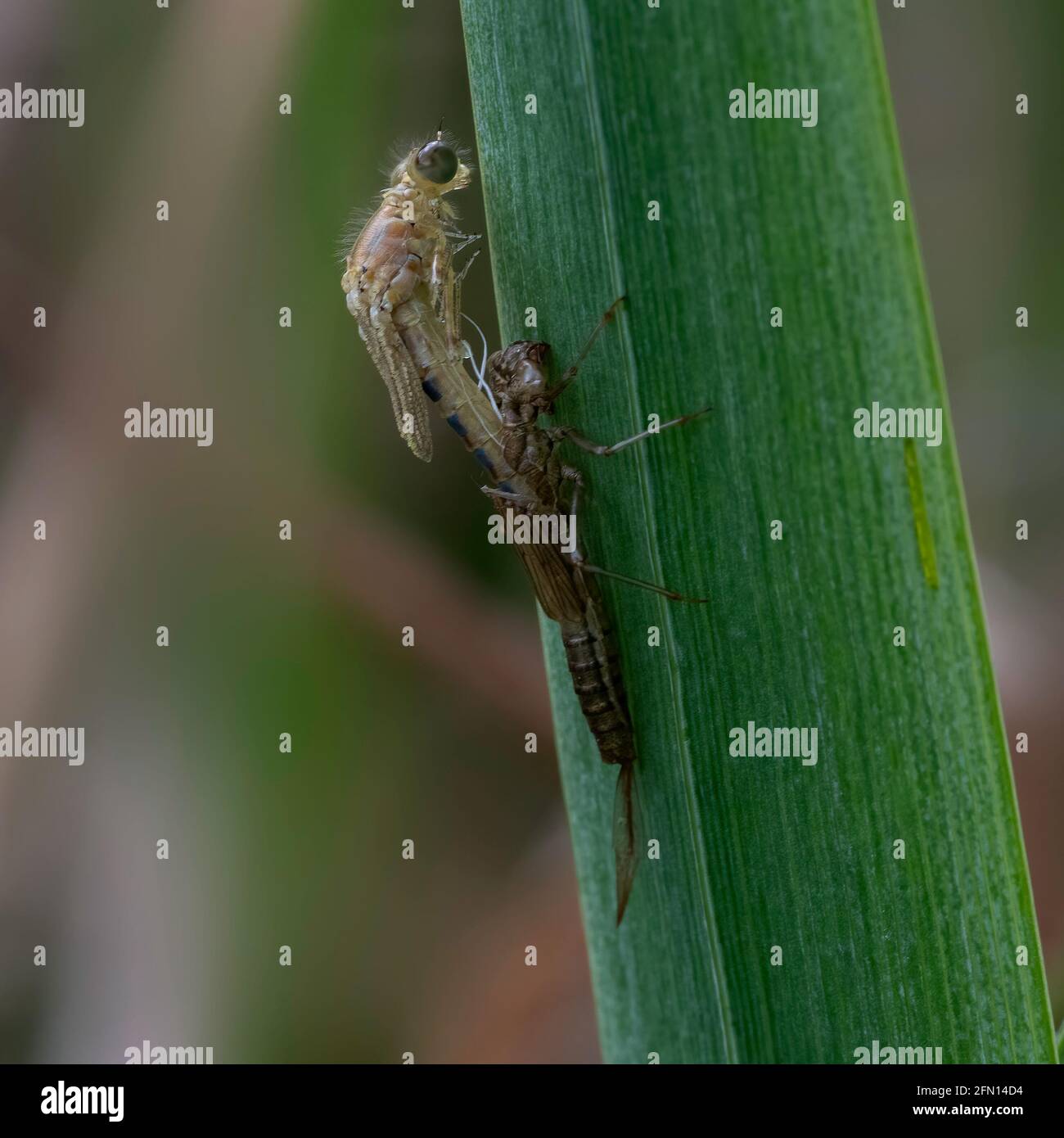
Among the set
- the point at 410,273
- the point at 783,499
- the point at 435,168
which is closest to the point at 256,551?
the point at 410,273

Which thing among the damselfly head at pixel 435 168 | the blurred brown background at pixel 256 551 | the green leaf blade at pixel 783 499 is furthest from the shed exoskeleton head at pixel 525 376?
the blurred brown background at pixel 256 551

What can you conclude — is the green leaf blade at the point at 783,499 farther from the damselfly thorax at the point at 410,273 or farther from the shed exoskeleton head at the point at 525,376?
the damselfly thorax at the point at 410,273

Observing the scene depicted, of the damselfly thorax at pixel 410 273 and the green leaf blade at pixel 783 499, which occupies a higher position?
the damselfly thorax at pixel 410 273

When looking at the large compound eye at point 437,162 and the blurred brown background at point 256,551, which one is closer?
the large compound eye at point 437,162

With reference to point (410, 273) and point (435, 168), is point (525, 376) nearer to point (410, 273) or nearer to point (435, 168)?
point (410, 273)

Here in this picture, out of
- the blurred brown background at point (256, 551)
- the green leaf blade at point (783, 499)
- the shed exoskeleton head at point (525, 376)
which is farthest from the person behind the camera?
the blurred brown background at point (256, 551)
